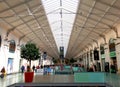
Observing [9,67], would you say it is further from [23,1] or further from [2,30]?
[23,1]

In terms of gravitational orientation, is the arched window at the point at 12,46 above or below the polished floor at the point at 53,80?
above

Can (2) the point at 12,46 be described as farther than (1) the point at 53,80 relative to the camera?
Yes

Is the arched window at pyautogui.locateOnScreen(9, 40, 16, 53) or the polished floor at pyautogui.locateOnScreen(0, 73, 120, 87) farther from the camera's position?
the arched window at pyautogui.locateOnScreen(9, 40, 16, 53)

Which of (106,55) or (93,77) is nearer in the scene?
(93,77)

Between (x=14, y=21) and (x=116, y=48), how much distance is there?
16.3 m

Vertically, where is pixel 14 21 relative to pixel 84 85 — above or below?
above

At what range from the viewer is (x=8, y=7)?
19750 mm

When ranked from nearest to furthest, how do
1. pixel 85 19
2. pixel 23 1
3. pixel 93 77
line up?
pixel 93 77 → pixel 23 1 → pixel 85 19

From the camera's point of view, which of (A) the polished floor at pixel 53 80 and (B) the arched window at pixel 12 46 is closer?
(A) the polished floor at pixel 53 80

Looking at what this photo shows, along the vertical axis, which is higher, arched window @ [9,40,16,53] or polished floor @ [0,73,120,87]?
arched window @ [9,40,16,53]

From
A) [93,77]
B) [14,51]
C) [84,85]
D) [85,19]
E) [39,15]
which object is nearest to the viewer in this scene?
[84,85]

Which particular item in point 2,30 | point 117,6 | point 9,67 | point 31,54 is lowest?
point 9,67

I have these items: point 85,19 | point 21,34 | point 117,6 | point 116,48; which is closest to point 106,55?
point 116,48

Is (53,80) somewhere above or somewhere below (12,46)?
below
